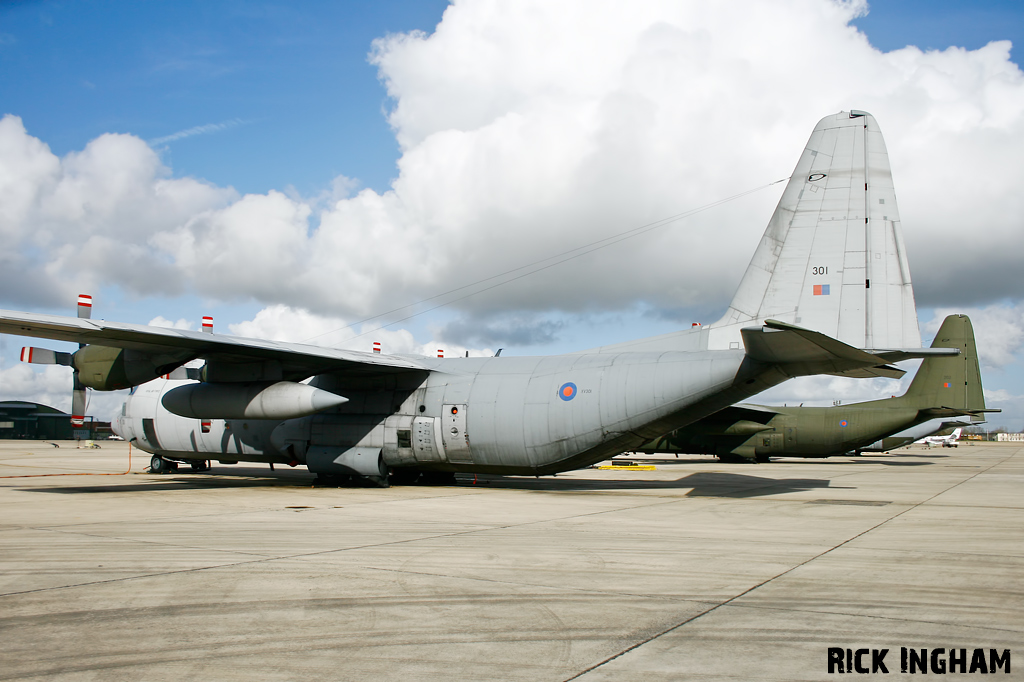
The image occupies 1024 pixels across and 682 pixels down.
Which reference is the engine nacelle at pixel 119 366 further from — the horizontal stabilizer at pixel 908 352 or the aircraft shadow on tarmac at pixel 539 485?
the horizontal stabilizer at pixel 908 352

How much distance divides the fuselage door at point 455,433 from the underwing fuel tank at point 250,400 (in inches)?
91.4

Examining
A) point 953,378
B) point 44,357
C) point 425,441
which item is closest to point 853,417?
point 953,378

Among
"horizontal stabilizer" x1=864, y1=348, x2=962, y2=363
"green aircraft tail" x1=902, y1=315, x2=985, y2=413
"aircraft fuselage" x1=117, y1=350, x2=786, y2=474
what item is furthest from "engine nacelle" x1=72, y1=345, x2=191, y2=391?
"green aircraft tail" x1=902, y1=315, x2=985, y2=413

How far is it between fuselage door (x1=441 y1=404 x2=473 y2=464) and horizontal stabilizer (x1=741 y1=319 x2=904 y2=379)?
21.2 feet

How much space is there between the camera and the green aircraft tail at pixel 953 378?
33.4 meters

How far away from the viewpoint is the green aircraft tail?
33438mm

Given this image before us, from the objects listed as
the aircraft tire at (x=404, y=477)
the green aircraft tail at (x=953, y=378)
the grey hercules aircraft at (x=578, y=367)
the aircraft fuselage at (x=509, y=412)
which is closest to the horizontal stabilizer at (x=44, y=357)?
the grey hercules aircraft at (x=578, y=367)

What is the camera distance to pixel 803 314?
1397 cm

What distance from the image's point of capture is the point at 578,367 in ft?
51.1

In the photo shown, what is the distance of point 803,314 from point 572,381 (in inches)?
191

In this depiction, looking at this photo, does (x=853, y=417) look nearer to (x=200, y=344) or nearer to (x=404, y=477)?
(x=404, y=477)

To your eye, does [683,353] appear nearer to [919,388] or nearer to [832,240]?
[832,240]

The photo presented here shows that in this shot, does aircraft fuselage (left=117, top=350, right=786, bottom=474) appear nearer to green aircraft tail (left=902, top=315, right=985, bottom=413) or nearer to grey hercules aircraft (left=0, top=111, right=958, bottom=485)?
grey hercules aircraft (left=0, top=111, right=958, bottom=485)

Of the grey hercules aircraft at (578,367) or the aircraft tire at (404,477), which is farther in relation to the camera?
the aircraft tire at (404,477)
